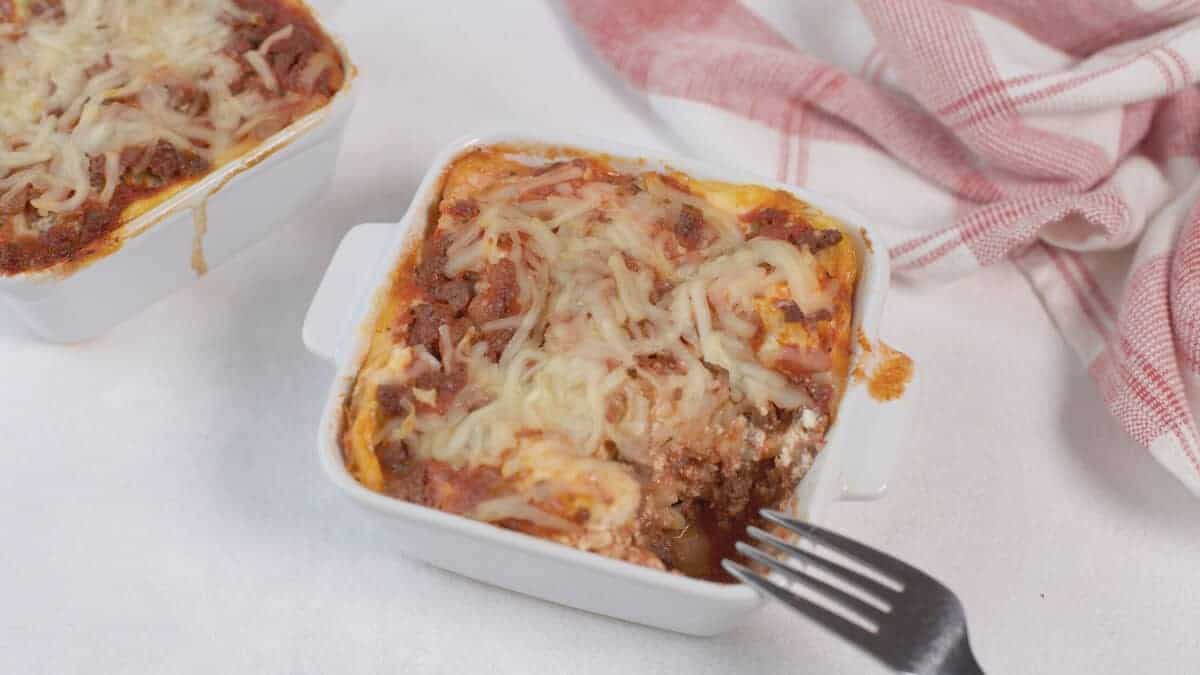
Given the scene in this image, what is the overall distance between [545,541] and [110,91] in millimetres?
1120

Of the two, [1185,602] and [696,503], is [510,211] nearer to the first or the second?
[696,503]

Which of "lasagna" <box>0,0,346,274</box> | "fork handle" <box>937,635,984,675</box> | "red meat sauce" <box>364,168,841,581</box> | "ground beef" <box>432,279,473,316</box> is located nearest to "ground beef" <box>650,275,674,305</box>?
"red meat sauce" <box>364,168,841,581</box>

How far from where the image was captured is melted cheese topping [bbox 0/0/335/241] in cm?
185

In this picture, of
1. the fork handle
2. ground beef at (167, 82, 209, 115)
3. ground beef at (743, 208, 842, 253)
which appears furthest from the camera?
ground beef at (167, 82, 209, 115)

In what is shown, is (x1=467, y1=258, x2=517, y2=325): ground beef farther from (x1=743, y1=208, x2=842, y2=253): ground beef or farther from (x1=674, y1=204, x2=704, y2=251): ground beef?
(x1=743, y1=208, x2=842, y2=253): ground beef

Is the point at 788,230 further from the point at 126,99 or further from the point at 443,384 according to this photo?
the point at 126,99

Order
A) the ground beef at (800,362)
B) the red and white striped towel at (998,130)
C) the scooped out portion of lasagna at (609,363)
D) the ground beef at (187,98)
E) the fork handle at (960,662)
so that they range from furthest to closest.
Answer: the red and white striped towel at (998,130), the ground beef at (187,98), the ground beef at (800,362), the scooped out portion of lasagna at (609,363), the fork handle at (960,662)

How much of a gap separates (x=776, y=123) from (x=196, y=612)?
4.67ft

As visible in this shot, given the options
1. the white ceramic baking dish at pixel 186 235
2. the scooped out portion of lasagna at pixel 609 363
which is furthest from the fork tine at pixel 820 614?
the white ceramic baking dish at pixel 186 235

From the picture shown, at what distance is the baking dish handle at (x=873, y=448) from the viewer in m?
1.57

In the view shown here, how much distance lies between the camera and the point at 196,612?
1.78m

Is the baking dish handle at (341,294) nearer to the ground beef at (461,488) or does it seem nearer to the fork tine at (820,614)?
the ground beef at (461,488)

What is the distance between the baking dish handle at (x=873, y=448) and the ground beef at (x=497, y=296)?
0.50m

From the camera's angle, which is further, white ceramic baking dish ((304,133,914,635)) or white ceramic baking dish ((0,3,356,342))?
white ceramic baking dish ((0,3,356,342))
